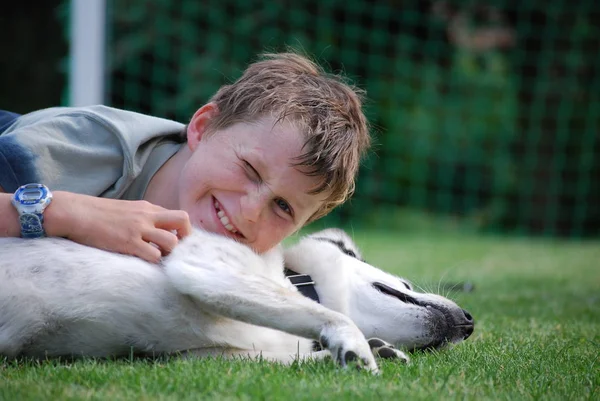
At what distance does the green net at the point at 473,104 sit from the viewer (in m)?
9.88

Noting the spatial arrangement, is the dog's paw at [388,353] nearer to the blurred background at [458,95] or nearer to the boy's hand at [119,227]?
the boy's hand at [119,227]

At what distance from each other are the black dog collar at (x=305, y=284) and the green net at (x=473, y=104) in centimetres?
723

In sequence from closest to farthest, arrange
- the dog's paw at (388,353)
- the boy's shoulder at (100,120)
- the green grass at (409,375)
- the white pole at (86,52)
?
the green grass at (409,375) → the dog's paw at (388,353) → the boy's shoulder at (100,120) → the white pole at (86,52)

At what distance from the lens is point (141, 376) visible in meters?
1.81

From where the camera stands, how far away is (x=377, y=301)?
2555 mm

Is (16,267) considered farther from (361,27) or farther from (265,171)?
(361,27)

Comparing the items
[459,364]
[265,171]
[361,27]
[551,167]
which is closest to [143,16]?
[361,27]

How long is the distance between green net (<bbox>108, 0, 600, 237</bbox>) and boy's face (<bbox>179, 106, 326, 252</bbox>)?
23.5 feet

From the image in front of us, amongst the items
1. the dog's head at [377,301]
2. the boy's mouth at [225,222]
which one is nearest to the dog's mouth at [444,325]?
the dog's head at [377,301]

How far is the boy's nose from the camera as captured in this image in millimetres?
2422

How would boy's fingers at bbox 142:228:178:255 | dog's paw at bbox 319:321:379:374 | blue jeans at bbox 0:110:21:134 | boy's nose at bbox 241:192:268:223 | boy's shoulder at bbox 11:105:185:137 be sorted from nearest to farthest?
dog's paw at bbox 319:321:379:374, boy's fingers at bbox 142:228:178:255, boy's nose at bbox 241:192:268:223, boy's shoulder at bbox 11:105:185:137, blue jeans at bbox 0:110:21:134

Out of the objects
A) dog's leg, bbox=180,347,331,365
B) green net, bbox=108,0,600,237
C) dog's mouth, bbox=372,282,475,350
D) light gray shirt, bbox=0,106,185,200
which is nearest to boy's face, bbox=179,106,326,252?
light gray shirt, bbox=0,106,185,200

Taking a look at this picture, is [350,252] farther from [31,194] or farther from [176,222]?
[31,194]

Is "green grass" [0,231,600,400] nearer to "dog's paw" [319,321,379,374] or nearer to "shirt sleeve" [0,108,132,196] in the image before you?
"dog's paw" [319,321,379,374]
